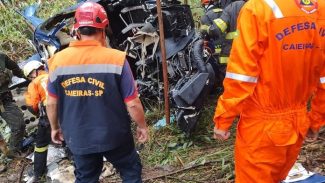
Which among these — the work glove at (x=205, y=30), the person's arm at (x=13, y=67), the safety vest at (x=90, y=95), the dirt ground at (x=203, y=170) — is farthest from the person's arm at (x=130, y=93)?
the person's arm at (x=13, y=67)

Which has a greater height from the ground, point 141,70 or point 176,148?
point 141,70

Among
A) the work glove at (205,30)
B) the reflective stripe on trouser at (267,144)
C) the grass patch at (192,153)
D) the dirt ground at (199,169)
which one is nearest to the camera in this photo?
the reflective stripe on trouser at (267,144)

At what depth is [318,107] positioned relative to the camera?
2.54 meters

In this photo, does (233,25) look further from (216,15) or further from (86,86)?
(86,86)

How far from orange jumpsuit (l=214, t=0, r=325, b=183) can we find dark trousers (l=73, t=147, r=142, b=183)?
0.93 meters

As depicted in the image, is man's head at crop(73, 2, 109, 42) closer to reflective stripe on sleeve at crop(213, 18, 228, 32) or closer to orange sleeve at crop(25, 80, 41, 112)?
orange sleeve at crop(25, 80, 41, 112)

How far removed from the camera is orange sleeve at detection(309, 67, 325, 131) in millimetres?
2469

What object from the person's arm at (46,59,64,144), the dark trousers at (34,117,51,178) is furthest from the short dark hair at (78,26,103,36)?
the dark trousers at (34,117,51,178)

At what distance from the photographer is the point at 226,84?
2.33 m

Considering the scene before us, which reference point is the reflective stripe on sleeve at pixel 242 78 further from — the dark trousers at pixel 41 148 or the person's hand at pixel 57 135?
the dark trousers at pixel 41 148

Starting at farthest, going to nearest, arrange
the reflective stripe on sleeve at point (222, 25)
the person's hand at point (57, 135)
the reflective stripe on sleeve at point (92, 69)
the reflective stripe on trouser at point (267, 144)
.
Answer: the reflective stripe on sleeve at point (222, 25) → the person's hand at point (57, 135) → the reflective stripe on sleeve at point (92, 69) → the reflective stripe on trouser at point (267, 144)

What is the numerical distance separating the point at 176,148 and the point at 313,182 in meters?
1.65

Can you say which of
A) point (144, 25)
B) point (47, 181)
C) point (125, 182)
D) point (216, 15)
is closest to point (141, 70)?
point (144, 25)

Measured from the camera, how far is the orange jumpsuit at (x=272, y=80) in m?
2.22
